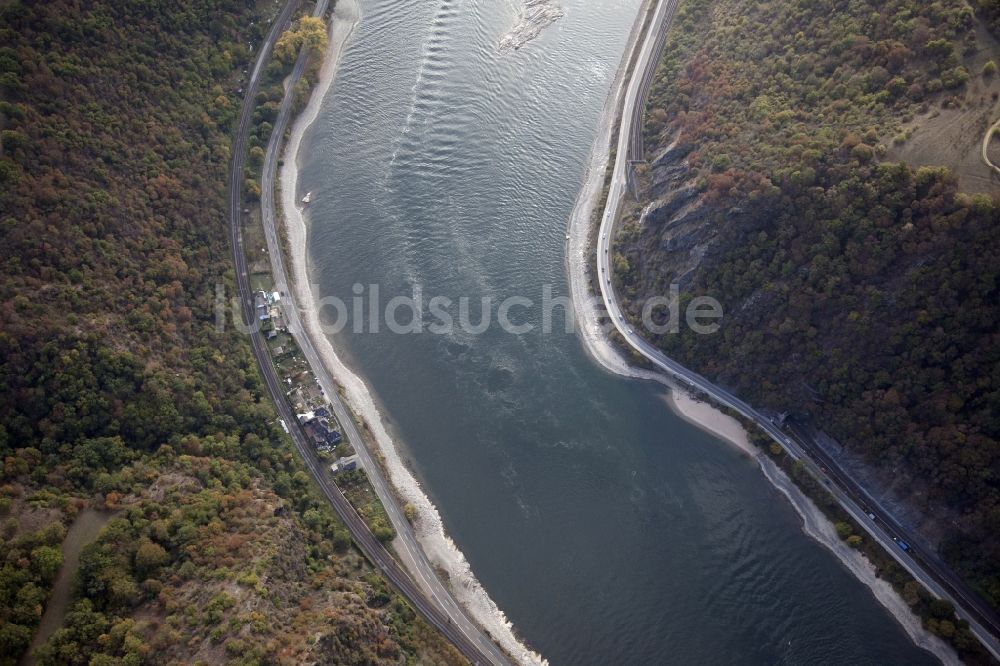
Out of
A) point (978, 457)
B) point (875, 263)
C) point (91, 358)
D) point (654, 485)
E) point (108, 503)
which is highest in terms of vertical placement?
point (875, 263)

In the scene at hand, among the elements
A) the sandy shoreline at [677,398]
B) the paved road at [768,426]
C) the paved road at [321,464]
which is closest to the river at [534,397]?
the sandy shoreline at [677,398]

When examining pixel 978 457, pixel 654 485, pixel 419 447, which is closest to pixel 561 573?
pixel 654 485

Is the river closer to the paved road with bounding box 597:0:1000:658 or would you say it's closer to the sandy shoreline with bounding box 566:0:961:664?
the sandy shoreline with bounding box 566:0:961:664

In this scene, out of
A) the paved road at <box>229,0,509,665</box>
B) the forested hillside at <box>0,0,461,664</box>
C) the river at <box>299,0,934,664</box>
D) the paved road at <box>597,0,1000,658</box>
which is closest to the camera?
the forested hillside at <box>0,0,461,664</box>

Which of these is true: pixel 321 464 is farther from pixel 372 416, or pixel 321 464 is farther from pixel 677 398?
pixel 677 398

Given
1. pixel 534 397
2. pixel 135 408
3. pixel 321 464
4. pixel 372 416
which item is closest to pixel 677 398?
pixel 534 397

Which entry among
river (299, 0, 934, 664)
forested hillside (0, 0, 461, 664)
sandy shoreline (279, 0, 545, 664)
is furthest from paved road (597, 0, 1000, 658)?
forested hillside (0, 0, 461, 664)

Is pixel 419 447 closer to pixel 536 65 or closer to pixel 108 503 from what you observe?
→ pixel 108 503
